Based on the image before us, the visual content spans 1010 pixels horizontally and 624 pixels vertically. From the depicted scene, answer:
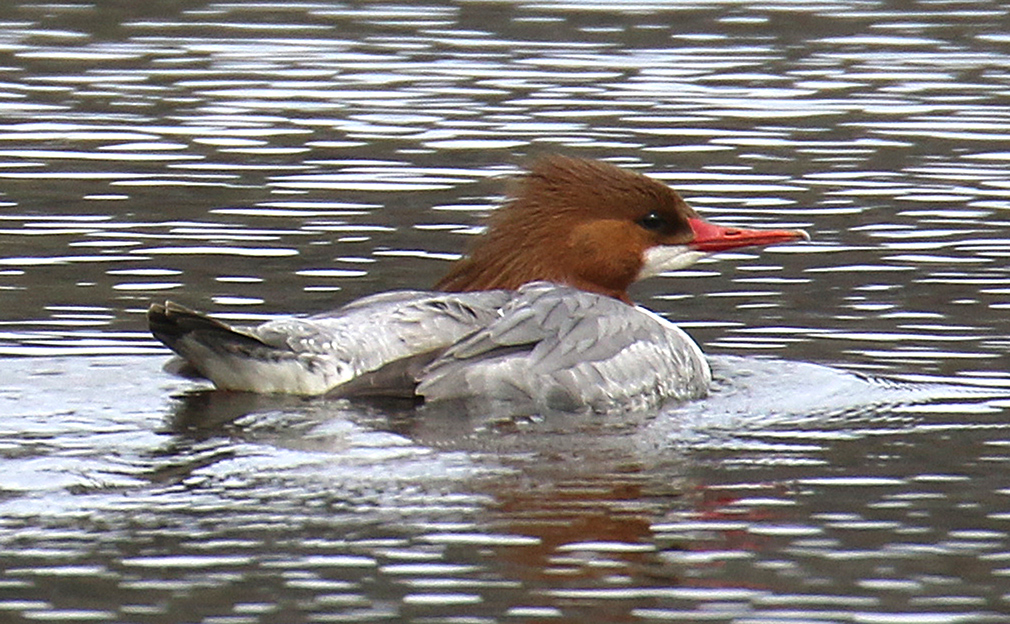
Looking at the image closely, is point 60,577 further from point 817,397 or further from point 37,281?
point 37,281

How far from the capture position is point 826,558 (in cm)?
688

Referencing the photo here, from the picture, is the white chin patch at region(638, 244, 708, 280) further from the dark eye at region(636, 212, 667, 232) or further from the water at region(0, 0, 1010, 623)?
the water at region(0, 0, 1010, 623)

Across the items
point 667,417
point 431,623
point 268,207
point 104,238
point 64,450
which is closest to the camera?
point 431,623

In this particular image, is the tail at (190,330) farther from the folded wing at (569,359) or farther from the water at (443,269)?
the folded wing at (569,359)

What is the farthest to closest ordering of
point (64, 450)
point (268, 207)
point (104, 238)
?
point (268, 207) < point (104, 238) < point (64, 450)

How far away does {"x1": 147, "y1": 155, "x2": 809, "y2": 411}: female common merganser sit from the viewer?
29.2ft

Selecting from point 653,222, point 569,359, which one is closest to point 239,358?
point 569,359

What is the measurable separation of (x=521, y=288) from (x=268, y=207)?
375cm

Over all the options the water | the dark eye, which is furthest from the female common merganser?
the water

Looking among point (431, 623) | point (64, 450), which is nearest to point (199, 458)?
point (64, 450)

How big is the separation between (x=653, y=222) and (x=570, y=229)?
1.30 feet

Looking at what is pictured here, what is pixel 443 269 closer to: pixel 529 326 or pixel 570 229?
pixel 570 229

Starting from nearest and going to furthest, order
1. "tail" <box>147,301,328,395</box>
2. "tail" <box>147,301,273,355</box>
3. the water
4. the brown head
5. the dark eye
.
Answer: the water
"tail" <box>147,301,273,355</box>
"tail" <box>147,301,328,395</box>
the brown head
the dark eye

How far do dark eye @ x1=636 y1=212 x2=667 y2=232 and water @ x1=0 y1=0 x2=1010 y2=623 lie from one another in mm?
641
